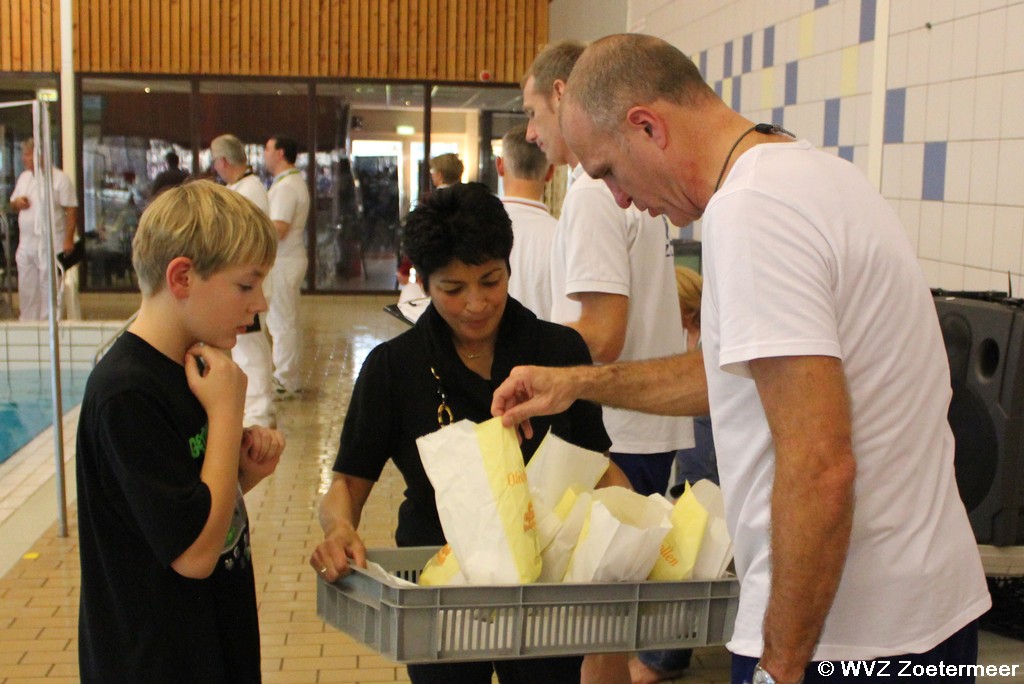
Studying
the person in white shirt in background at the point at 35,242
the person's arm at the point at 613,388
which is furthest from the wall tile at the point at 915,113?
the person in white shirt in background at the point at 35,242

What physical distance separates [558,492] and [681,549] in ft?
0.87

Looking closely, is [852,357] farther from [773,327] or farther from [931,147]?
[931,147]

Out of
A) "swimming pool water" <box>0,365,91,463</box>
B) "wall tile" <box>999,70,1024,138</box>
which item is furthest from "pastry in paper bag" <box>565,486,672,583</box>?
"swimming pool water" <box>0,365,91,463</box>

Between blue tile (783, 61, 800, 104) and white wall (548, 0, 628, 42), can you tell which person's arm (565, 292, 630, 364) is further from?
white wall (548, 0, 628, 42)

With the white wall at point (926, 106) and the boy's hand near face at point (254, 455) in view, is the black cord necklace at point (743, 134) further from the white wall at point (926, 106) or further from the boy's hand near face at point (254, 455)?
the white wall at point (926, 106)

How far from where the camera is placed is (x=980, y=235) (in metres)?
3.67

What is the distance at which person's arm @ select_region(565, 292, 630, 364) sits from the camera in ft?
9.69

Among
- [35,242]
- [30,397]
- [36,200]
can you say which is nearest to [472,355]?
[35,242]

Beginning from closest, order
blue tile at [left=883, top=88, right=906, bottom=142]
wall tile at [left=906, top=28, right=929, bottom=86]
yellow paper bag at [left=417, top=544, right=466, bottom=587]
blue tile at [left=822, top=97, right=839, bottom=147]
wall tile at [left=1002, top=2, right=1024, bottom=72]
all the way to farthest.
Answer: yellow paper bag at [left=417, top=544, right=466, bottom=587] → wall tile at [left=1002, top=2, right=1024, bottom=72] → wall tile at [left=906, top=28, right=929, bottom=86] → blue tile at [left=883, top=88, right=906, bottom=142] → blue tile at [left=822, top=97, right=839, bottom=147]

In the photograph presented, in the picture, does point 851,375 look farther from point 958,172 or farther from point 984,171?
point 958,172

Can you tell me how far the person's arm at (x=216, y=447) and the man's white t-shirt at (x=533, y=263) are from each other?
6.05 ft

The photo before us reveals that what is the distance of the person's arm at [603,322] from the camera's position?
295cm

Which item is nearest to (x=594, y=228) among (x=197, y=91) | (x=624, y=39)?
(x=624, y=39)

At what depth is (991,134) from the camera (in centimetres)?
357
